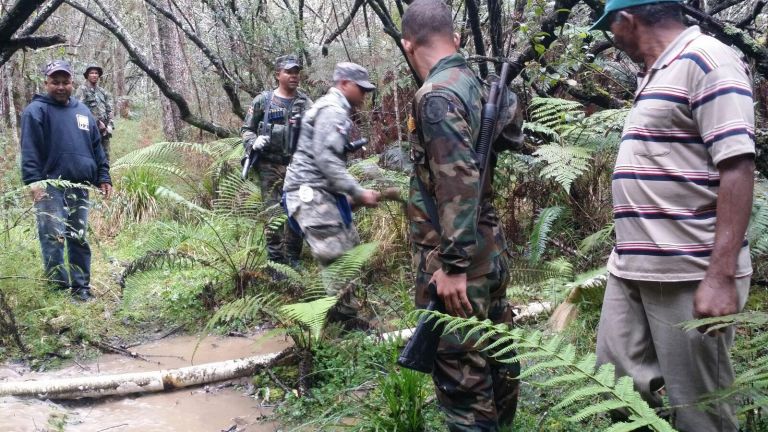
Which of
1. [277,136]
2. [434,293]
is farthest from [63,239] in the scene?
[434,293]

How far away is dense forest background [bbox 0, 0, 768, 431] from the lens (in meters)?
3.38

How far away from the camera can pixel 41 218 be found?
580 cm

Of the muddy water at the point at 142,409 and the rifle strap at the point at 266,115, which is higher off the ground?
the rifle strap at the point at 266,115

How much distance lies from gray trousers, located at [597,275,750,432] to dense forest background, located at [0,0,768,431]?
136 mm

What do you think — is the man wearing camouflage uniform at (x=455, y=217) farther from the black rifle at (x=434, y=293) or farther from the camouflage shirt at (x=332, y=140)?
the camouflage shirt at (x=332, y=140)

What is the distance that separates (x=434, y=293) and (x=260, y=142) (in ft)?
14.2

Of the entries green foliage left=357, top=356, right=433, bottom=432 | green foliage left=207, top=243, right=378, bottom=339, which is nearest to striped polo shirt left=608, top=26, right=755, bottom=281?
green foliage left=357, top=356, right=433, bottom=432

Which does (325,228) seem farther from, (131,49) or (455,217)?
(131,49)

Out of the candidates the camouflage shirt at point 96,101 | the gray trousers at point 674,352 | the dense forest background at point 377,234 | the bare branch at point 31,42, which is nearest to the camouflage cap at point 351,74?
the dense forest background at point 377,234

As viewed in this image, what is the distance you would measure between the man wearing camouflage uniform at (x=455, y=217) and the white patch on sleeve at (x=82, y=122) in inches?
172

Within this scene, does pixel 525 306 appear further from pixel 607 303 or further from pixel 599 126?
pixel 607 303

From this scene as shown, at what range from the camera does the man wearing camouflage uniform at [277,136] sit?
649 centimetres

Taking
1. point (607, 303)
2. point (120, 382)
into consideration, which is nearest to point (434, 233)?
point (607, 303)

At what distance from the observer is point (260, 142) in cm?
661
